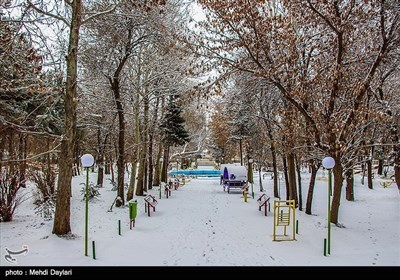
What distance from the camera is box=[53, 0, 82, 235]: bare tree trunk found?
942 centimetres

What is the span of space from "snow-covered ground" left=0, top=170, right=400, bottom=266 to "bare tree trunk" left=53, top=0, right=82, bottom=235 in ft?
1.70

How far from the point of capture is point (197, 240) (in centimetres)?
1045

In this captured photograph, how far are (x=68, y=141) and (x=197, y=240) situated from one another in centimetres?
459

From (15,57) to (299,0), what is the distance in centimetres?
780

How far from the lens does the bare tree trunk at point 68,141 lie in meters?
9.42

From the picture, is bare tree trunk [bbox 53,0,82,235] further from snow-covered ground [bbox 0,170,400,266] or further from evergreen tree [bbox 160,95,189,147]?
evergreen tree [bbox 160,95,189,147]

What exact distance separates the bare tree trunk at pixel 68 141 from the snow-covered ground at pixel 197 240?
20.4 inches

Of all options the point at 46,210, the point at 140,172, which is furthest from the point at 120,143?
the point at 46,210

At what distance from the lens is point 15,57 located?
898cm

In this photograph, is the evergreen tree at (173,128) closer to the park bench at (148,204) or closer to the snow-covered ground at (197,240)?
the park bench at (148,204)

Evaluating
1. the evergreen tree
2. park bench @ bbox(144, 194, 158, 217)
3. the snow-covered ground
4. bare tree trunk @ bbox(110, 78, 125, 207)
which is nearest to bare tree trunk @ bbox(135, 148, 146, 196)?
bare tree trunk @ bbox(110, 78, 125, 207)

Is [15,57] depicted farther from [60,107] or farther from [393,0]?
[393,0]

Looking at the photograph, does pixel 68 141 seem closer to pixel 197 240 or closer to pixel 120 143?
pixel 197 240
